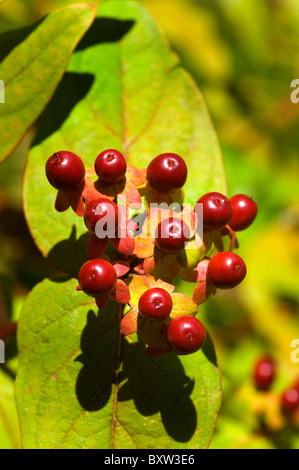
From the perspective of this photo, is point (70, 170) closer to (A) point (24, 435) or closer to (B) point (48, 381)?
(B) point (48, 381)

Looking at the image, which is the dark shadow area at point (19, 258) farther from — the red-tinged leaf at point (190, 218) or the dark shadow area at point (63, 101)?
the red-tinged leaf at point (190, 218)

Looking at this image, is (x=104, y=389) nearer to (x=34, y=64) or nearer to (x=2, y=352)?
(x=2, y=352)

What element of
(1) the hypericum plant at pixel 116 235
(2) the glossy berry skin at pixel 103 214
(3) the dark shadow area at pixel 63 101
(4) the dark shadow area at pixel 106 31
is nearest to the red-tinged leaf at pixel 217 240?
(1) the hypericum plant at pixel 116 235

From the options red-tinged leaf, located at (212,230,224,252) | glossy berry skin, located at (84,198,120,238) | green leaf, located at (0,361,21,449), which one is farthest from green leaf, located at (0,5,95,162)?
green leaf, located at (0,361,21,449)

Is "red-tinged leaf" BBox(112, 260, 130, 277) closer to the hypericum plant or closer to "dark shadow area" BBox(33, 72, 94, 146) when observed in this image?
the hypericum plant

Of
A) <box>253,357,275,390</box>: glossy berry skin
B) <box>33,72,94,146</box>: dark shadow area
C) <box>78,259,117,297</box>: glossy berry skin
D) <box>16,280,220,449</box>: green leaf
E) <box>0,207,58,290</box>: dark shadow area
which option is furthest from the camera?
<box>0,207,58,290</box>: dark shadow area

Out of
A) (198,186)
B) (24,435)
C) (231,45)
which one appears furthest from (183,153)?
(231,45)
